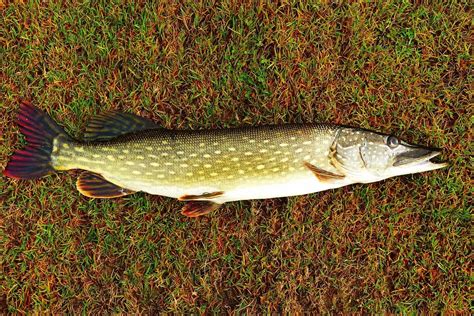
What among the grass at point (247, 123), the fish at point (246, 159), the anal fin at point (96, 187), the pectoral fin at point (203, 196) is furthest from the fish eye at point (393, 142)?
the anal fin at point (96, 187)

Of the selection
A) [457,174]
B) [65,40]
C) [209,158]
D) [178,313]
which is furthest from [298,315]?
[65,40]

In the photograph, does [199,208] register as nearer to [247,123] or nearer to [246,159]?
[246,159]

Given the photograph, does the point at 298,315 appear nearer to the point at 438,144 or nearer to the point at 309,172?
the point at 309,172

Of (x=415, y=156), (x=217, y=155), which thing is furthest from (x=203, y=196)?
(x=415, y=156)

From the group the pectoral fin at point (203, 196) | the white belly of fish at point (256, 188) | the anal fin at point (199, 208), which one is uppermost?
the white belly of fish at point (256, 188)

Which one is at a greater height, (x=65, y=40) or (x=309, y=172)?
(x=65, y=40)

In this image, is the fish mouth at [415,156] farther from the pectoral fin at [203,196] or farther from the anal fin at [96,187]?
the anal fin at [96,187]
